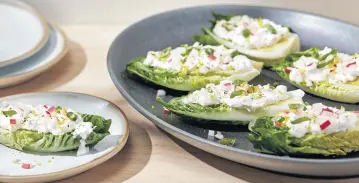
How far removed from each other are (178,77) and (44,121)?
0.45 m

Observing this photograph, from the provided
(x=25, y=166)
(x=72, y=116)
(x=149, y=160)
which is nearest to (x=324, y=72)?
(x=149, y=160)

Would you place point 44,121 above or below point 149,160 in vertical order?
above

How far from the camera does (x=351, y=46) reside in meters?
1.82

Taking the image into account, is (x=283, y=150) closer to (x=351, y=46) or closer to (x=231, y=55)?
(x=231, y=55)

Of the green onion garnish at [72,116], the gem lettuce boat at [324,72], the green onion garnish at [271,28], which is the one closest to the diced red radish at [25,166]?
the green onion garnish at [72,116]

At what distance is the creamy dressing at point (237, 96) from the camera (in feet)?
4.70

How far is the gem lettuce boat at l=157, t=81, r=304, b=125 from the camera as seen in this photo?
56.4 inches

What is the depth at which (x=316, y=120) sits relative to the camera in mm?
1296

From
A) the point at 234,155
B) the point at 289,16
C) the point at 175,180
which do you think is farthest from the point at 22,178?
the point at 289,16

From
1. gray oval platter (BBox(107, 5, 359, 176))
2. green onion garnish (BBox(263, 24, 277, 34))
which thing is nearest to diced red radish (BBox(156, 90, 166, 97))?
gray oval platter (BBox(107, 5, 359, 176))

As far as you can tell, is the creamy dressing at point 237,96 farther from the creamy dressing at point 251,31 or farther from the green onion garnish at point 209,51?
the creamy dressing at point 251,31

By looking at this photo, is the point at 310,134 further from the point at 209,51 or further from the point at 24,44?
the point at 24,44

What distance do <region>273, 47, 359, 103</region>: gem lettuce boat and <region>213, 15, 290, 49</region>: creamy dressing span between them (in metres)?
0.10

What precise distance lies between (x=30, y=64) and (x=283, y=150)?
812mm
